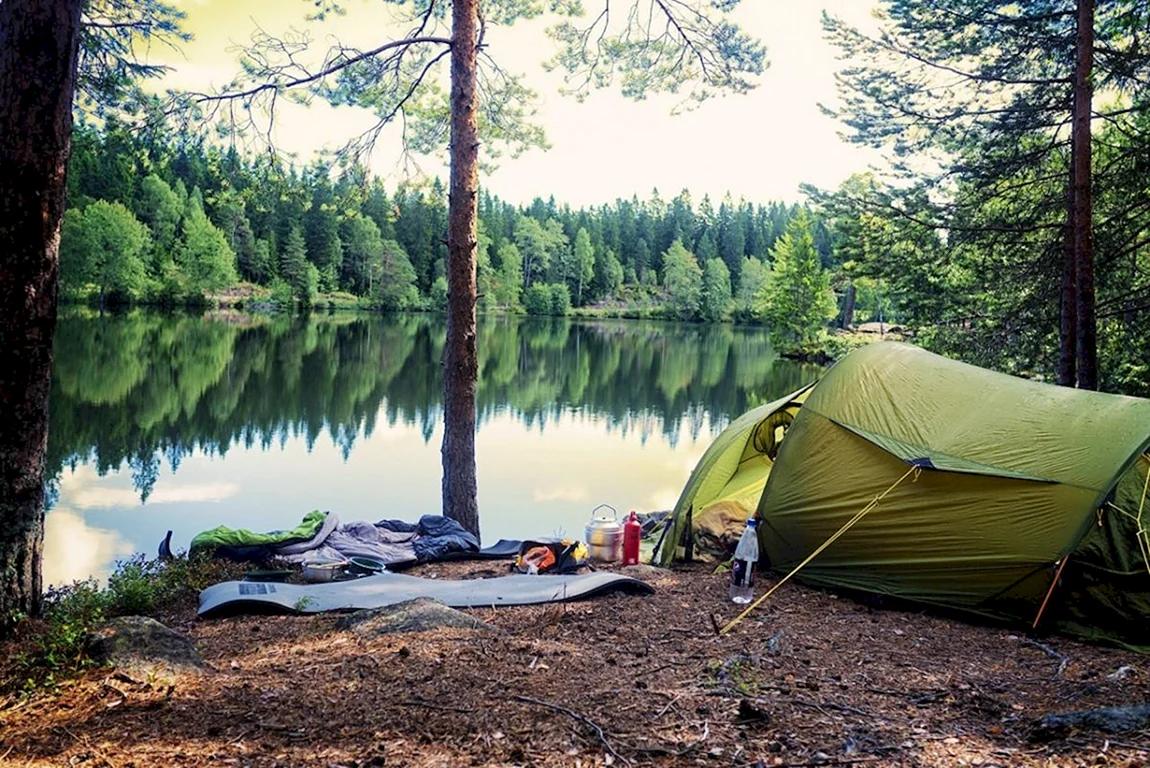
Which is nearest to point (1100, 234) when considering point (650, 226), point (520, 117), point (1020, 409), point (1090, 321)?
point (1090, 321)

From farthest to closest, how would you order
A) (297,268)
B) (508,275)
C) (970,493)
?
1. (508,275)
2. (297,268)
3. (970,493)

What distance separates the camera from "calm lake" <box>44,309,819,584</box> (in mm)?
11406

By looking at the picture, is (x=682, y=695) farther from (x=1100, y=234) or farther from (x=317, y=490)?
(x=317, y=490)

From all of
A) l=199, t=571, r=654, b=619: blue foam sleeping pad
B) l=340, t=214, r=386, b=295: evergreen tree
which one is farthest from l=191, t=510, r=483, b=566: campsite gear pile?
l=340, t=214, r=386, b=295: evergreen tree

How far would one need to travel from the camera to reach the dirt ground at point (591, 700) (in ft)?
9.30

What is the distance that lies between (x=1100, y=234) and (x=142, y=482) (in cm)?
1323

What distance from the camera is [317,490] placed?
12758 mm

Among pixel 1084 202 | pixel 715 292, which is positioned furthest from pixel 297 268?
pixel 1084 202

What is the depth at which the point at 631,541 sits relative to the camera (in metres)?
7.15

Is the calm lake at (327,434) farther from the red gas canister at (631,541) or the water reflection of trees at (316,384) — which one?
the red gas canister at (631,541)

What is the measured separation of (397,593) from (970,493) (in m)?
3.97

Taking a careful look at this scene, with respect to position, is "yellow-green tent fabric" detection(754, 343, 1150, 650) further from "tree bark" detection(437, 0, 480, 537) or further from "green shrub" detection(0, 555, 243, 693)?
"green shrub" detection(0, 555, 243, 693)

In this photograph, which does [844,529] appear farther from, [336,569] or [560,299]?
[560,299]

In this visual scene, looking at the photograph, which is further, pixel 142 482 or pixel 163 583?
pixel 142 482
